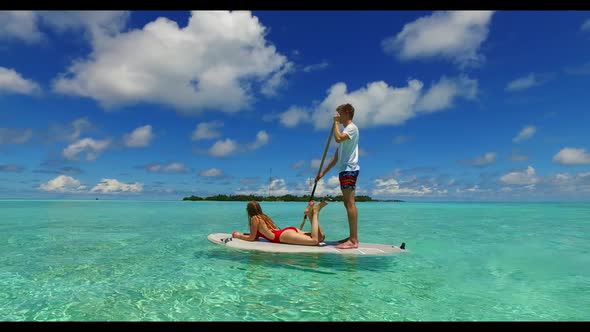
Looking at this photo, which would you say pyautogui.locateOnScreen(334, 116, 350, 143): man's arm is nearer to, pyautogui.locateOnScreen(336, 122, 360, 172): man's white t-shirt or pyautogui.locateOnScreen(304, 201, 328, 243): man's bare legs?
pyautogui.locateOnScreen(336, 122, 360, 172): man's white t-shirt

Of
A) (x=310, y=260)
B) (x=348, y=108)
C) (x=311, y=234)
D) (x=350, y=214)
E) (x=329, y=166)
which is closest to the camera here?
(x=310, y=260)

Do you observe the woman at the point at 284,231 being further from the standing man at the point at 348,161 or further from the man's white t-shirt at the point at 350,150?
the man's white t-shirt at the point at 350,150

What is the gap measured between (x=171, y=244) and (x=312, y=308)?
7758 millimetres

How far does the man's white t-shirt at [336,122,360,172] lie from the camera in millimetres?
8578

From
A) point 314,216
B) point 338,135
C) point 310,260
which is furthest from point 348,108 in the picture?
point 310,260

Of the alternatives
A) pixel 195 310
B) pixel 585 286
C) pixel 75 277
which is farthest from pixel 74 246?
pixel 585 286

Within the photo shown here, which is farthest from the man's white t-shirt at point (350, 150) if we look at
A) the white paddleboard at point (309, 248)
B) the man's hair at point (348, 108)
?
the white paddleboard at point (309, 248)

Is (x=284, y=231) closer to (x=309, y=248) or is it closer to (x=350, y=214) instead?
(x=309, y=248)

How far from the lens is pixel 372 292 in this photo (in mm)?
5730

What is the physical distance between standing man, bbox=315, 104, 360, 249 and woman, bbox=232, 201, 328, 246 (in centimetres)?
67

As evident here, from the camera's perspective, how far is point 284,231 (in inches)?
369

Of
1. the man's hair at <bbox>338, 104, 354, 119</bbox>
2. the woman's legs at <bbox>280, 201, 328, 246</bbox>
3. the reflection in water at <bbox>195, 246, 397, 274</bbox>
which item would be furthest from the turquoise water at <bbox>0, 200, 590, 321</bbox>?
the man's hair at <bbox>338, 104, 354, 119</bbox>

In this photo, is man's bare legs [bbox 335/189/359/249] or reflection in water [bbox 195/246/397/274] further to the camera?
man's bare legs [bbox 335/189/359/249]

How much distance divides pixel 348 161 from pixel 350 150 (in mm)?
280
